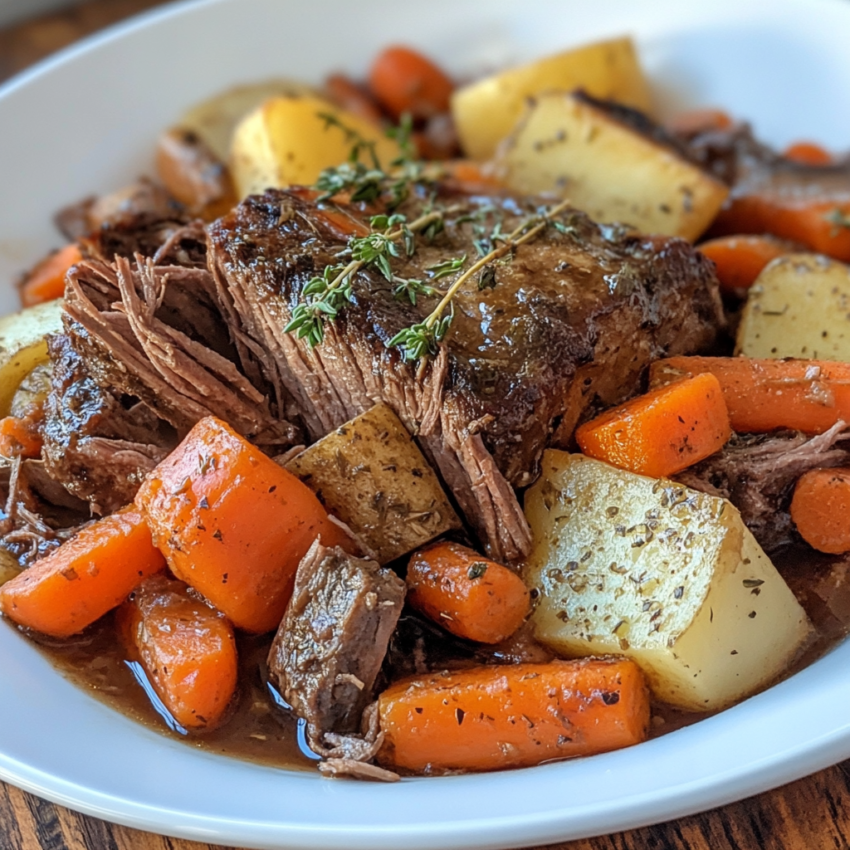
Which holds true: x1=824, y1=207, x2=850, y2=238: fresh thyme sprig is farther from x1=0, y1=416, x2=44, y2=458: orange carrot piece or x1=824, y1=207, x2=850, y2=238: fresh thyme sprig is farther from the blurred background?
the blurred background

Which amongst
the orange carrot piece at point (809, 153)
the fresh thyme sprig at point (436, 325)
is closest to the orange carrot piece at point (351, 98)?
the orange carrot piece at point (809, 153)

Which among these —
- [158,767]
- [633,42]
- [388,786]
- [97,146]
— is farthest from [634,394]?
[97,146]

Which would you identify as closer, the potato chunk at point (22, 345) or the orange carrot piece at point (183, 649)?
the orange carrot piece at point (183, 649)

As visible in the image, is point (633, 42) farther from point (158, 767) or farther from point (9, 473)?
point (158, 767)

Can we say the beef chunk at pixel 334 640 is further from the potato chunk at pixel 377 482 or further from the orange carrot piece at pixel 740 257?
the orange carrot piece at pixel 740 257

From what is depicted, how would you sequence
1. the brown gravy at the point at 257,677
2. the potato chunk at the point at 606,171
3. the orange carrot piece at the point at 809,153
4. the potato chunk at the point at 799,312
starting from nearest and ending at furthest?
the brown gravy at the point at 257,677
the potato chunk at the point at 799,312
the potato chunk at the point at 606,171
the orange carrot piece at the point at 809,153

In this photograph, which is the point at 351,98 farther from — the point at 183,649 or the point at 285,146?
the point at 183,649
